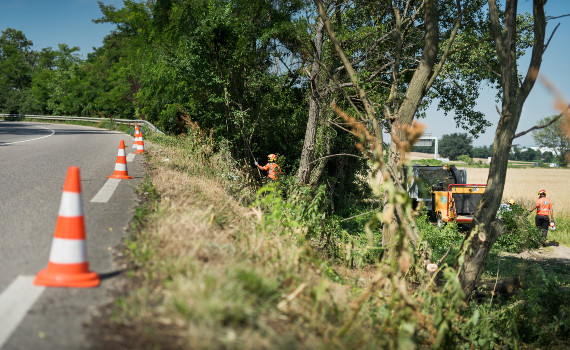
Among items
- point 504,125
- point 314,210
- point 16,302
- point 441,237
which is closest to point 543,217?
point 441,237

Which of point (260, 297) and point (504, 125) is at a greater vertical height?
point (504, 125)

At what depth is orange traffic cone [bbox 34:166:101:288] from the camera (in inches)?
128

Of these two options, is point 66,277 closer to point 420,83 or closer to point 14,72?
point 420,83

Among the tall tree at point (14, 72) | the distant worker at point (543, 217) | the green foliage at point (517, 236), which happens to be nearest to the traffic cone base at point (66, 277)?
the green foliage at point (517, 236)

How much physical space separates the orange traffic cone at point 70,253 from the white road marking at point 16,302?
9cm

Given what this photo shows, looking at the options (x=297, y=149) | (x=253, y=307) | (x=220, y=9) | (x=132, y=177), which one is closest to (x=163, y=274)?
(x=253, y=307)

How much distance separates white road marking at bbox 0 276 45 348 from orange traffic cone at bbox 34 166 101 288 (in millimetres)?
87

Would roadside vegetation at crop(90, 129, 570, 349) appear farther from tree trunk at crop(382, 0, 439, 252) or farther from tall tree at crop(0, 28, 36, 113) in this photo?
tall tree at crop(0, 28, 36, 113)

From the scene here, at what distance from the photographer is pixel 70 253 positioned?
132 inches

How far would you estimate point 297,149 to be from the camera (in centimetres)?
1817

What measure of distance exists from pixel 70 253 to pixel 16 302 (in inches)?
20.3

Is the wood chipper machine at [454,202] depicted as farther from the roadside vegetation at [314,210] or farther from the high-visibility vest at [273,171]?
the high-visibility vest at [273,171]

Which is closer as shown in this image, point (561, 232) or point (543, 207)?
point (543, 207)

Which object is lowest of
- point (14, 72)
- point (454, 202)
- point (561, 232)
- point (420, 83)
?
point (561, 232)
